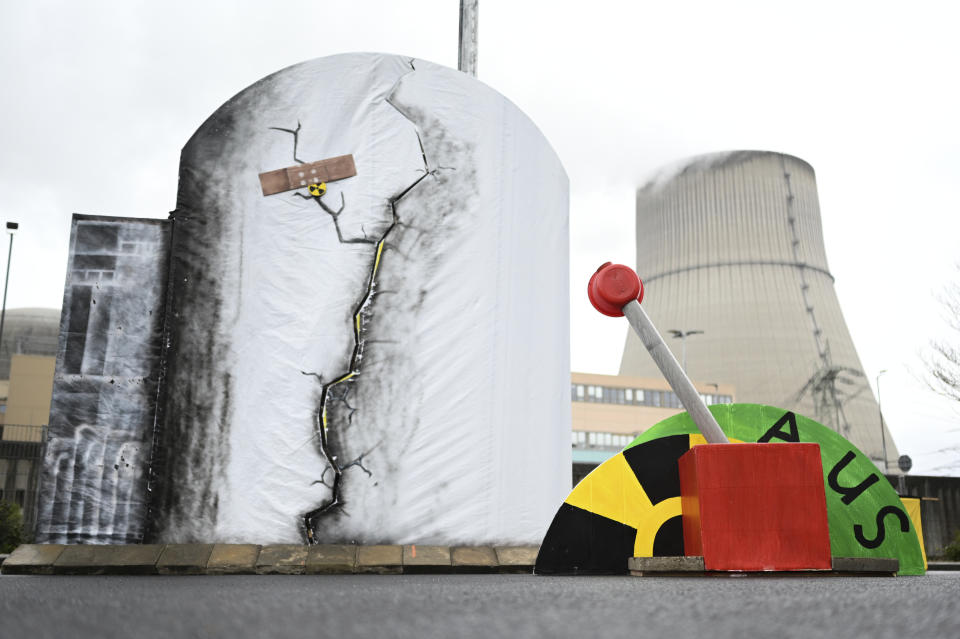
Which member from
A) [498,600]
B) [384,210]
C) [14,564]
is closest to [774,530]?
[498,600]

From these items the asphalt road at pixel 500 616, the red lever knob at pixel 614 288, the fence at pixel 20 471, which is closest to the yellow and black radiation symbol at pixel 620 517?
the red lever knob at pixel 614 288

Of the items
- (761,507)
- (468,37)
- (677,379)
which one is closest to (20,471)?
(468,37)

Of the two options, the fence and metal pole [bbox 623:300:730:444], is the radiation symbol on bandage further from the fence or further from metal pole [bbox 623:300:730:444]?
the fence

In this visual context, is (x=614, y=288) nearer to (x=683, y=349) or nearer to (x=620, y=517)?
(x=620, y=517)

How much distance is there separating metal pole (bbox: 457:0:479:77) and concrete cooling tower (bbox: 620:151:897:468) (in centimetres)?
1847

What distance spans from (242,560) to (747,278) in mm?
22108

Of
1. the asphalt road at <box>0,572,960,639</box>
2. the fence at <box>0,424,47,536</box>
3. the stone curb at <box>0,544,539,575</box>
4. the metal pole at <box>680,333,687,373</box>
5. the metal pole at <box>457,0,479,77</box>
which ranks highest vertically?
the metal pole at <box>680,333,687,373</box>

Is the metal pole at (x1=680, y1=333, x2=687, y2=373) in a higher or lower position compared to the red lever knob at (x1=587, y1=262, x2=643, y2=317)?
higher

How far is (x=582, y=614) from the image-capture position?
54.8 inches

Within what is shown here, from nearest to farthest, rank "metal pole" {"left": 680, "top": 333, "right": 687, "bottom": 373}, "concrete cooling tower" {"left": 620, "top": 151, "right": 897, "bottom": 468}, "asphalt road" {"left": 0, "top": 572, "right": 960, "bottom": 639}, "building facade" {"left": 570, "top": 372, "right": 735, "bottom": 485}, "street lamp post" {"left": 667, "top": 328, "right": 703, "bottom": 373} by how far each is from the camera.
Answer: "asphalt road" {"left": 0, "top": 572, "right": 960, "bottom": 639} → "concrete cooling tower" {"left": 620, "top": 151, "right": 897, "bottom": 468} → "street lamp post" {"left": 667, "top": 328, "right": 703, "bottom": 373} → "metal pole" {"left": 680, "top": 333, "right": 687, "bottom": 373} → "building facade" {"left": 570, "top": 372, "right": 735, "bottom": 485}

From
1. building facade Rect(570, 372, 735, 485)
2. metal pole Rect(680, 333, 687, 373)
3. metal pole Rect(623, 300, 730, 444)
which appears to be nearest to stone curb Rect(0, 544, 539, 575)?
metal pole Rect(623, 300, 730, 444)

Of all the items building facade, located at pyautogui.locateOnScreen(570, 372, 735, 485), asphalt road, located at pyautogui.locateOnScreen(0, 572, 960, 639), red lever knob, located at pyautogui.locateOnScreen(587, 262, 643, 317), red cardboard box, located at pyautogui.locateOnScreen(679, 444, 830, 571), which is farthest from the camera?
building facade, located at pyautogui.locateOnScreen(570, 372, 735, 485)

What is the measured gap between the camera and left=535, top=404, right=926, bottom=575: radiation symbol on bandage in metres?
4.14

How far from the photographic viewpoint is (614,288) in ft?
14.3
